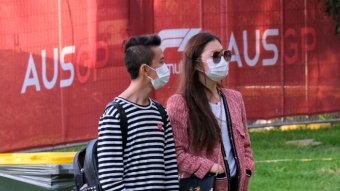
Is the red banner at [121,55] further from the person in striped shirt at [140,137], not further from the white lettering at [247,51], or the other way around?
the person in striped shirt at [140,137]

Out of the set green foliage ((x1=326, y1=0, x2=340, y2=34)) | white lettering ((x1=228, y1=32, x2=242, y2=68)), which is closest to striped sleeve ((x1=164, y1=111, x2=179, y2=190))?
white lettering ((x1=228, y1=32, x2=242, y2=68))

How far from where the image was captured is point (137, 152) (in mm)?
4648

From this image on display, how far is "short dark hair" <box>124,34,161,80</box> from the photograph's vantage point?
474cm

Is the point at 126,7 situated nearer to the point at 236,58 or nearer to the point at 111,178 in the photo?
the point at 236,58

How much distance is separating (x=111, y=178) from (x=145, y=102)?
1.46ft

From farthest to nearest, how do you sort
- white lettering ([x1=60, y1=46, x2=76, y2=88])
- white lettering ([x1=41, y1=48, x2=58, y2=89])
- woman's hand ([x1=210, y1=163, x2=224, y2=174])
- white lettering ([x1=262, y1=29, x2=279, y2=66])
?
white lettering ([x1=262, y1=29, x2=279, y2=66]), white lettering ([x1=60, y1=46, x2=76, y2=88]), white lettering ([x1=41, y1=48, x2=58, y2=89]), woman's hand ([x1=210, y1=163, x2=224, y2=174])

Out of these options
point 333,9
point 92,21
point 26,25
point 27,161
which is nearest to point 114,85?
point 92,21

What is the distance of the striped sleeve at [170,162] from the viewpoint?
4820mm

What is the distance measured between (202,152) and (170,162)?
264mm

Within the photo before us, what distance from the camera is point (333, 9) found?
46.5 feet

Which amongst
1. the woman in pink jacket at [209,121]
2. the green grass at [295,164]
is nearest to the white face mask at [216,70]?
the woman in pink jacket at [209,121]

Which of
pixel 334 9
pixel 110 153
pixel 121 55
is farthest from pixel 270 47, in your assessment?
pixel 110 153

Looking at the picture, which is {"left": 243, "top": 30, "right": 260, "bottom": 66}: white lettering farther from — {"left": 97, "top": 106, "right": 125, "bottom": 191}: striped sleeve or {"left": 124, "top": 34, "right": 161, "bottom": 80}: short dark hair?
{"left": 97, "top": 106, "right": 125, "bottom": 191}: striped sleeve

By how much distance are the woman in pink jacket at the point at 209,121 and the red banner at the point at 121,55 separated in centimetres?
584
